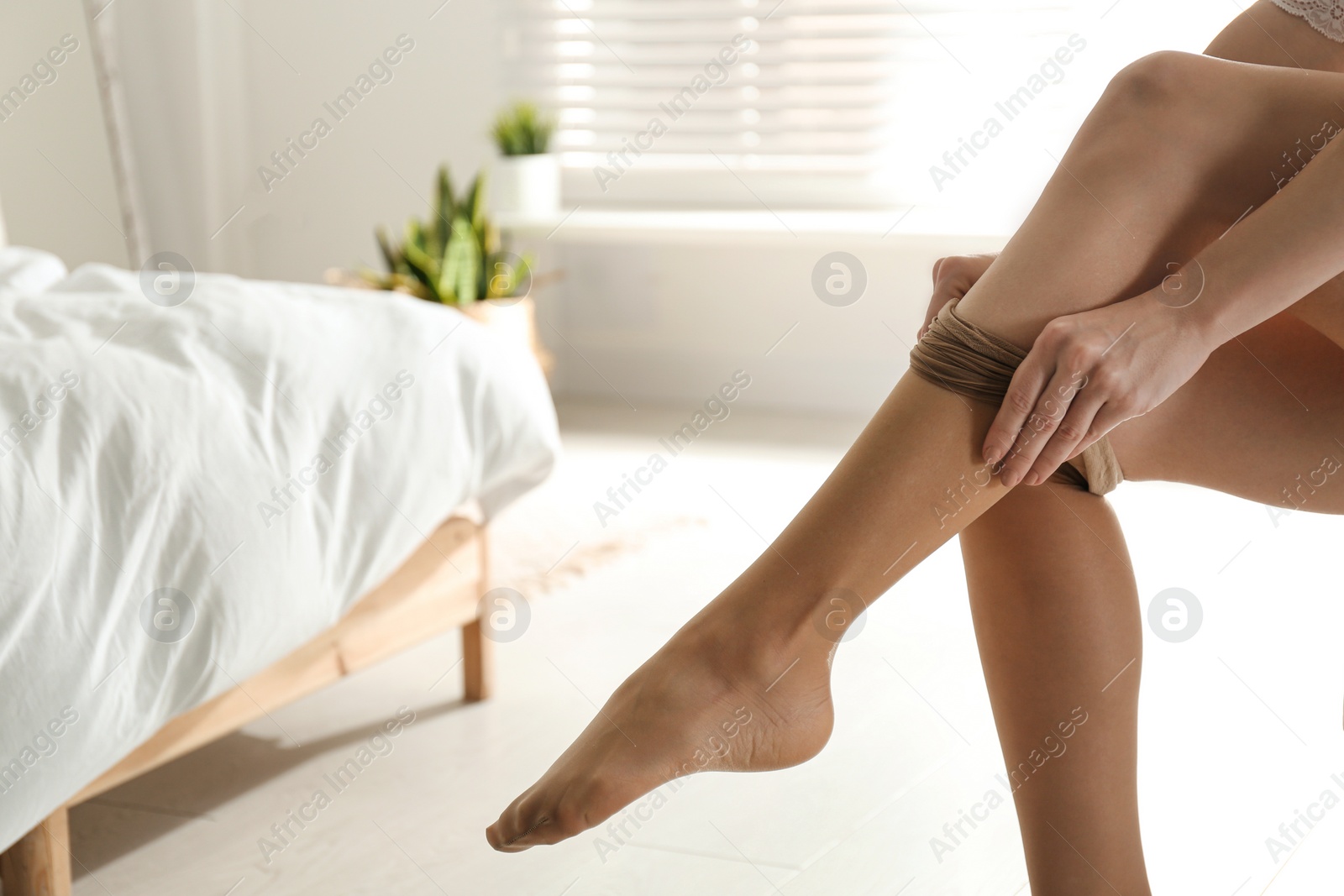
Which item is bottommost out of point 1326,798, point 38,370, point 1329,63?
point 1326,798

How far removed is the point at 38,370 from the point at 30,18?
2.54 meters

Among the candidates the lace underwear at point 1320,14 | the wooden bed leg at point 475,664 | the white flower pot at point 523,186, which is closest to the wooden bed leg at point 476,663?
the wooden bed leg at point 475,664

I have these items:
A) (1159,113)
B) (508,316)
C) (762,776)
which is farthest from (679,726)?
(508,316)

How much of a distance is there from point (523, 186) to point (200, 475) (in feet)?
7.09

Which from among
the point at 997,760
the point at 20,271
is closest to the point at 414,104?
the point at 20,271

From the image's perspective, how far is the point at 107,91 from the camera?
3.36 metres

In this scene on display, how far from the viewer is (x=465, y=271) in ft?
9.19

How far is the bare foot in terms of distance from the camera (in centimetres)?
78

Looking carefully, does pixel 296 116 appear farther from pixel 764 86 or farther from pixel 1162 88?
pixel 1162 88

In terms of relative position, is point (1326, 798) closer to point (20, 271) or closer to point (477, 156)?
point (20, 271)

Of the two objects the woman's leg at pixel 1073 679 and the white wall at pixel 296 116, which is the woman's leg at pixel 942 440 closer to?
the woman's leg at pixel 1073 679

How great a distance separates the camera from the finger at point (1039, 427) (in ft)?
2.35

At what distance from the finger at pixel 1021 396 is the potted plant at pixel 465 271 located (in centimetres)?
208

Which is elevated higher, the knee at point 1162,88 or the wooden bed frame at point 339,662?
the knee at point 1162,88
